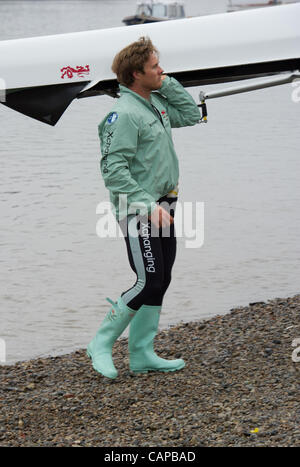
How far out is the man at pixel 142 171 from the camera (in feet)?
12.6

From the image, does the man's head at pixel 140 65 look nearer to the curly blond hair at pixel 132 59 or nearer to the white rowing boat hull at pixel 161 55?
the curly blond hair at pixel 132 59

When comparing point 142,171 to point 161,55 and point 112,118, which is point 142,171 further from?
point 161,55

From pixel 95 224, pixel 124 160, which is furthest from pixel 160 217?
pixel 95 224

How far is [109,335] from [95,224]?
6902 mm

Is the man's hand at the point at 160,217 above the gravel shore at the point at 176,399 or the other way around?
above

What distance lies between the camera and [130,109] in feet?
12.7

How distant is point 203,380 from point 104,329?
2.05 ft

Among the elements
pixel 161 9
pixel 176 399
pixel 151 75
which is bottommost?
pixel 161 9

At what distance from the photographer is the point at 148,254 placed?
397cm

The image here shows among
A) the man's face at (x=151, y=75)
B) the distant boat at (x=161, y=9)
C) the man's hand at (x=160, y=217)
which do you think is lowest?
the distant boat at (x=161, y=9)

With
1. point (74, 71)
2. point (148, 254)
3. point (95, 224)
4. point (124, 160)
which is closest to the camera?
point (124, 160)

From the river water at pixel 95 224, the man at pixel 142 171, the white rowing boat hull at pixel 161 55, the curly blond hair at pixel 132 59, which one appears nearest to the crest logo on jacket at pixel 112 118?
the man at pixel 142 171

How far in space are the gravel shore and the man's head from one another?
1639 millimetres
